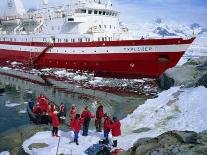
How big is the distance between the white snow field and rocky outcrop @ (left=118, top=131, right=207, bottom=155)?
2531 millimetres

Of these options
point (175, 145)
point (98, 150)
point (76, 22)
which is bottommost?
point (98, 150)

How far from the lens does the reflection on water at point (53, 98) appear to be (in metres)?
19.1

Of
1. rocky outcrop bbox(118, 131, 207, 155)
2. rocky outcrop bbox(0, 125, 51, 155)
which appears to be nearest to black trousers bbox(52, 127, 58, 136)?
rocky outcrop bbox(0, 125, 51, 155)

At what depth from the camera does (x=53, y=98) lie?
23906 millimetres

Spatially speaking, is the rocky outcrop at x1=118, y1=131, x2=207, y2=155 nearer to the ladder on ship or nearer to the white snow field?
the white snow field

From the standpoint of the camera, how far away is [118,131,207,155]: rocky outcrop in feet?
30.0

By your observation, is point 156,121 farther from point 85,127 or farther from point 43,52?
point 43,52

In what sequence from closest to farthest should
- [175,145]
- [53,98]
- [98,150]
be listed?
1. [175,145]
2. [98,150]
3. [53,98]

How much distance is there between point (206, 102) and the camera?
1675 cm

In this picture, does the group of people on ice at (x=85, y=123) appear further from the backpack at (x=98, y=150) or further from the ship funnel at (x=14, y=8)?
the ship funnel at (x=14, y=8)

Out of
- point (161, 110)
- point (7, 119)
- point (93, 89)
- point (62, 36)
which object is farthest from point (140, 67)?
point (7, 119)

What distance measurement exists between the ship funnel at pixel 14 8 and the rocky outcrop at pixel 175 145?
4014cm

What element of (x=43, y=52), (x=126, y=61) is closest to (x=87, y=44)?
(x=126, y=61)

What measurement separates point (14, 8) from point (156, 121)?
123 feet
